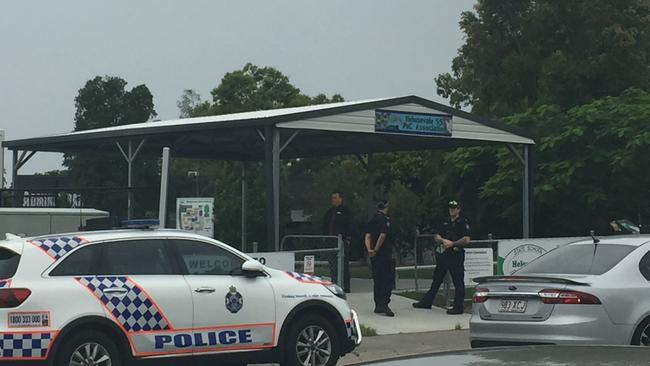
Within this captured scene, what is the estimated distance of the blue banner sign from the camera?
20422mm

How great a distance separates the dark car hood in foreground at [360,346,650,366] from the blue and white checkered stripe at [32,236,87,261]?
681 centimetres

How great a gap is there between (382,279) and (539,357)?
43.9 feet

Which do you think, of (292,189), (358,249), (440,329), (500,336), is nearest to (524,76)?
(292,189)

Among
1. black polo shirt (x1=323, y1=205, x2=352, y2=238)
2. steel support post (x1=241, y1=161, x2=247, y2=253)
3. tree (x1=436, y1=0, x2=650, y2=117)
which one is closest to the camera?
black polo shirt (x1=323, y1=205, x2=352, y2=238)

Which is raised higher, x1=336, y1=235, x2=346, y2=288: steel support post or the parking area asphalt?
x1=336, y1=235, x2=346, y2=288: steel support post

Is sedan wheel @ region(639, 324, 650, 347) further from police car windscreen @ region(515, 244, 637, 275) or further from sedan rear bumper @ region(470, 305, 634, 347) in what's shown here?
police car windscreen @ region(515, 244, 637, 275)

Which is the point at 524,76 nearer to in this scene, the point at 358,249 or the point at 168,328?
the point at 358,249

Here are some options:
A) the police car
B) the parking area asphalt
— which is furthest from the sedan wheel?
the police car

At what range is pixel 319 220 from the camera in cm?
3681

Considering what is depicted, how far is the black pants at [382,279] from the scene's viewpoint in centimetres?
1619

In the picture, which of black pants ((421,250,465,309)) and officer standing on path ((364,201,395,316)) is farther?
black pants ((421,250,465,309))

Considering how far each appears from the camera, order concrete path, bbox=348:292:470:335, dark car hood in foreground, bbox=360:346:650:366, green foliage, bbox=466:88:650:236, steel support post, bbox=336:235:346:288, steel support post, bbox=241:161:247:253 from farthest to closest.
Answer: steel support post, bbox=241:161:247:253 → green foliage, bbox=466:88:650:236 → steel support post, bbox=336:235:346:288 → concrete path, bbox=348:292:470:335 → dark car hood in foreground, bbox=360:346:650:366

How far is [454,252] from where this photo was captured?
1691cm

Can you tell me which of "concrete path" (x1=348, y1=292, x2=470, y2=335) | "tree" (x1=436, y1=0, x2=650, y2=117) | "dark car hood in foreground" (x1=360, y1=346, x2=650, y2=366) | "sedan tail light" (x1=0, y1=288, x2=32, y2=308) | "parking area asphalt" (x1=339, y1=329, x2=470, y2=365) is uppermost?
"tree" (x1=436, y1=0, x2=650, y2=117)
